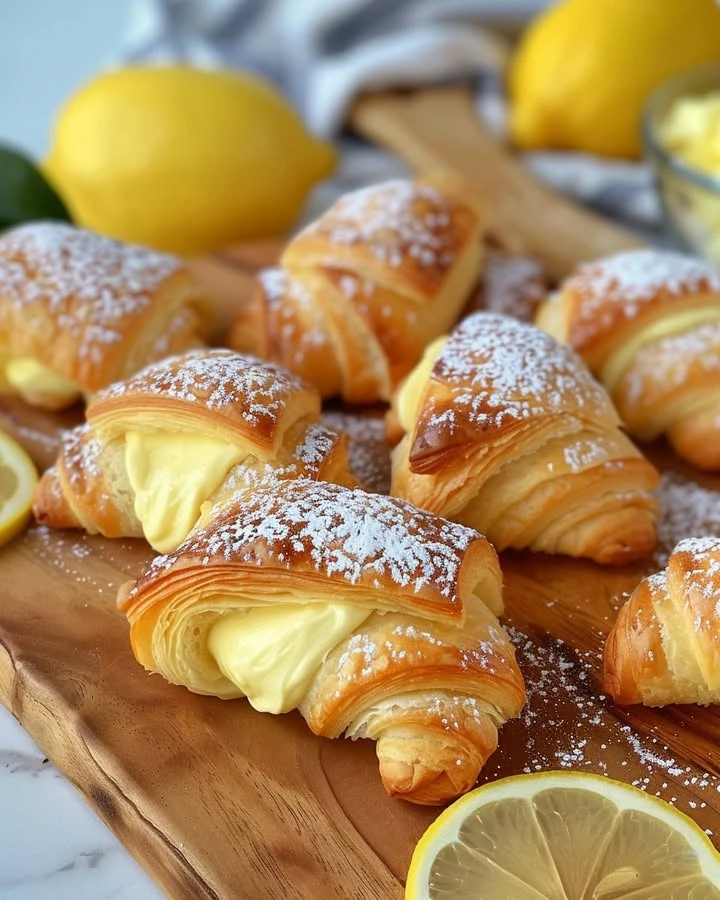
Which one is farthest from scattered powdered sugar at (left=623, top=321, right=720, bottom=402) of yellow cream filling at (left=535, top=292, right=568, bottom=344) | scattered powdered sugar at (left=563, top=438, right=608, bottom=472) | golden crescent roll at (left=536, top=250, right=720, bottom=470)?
scattered powdered sugar at (left=563, top=438, right=608, bottom=472)

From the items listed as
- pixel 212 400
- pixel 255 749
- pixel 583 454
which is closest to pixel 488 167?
pixel 583 454

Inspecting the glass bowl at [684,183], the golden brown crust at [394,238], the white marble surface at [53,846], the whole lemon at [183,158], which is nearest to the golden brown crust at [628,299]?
the golden brown crust at [394,238]

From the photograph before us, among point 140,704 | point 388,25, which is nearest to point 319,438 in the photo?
point 140,704

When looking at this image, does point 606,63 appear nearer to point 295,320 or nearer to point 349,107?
point 349,107

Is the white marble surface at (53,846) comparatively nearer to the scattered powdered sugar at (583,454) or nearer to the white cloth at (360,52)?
the scattered powdered sugar at (583,454)

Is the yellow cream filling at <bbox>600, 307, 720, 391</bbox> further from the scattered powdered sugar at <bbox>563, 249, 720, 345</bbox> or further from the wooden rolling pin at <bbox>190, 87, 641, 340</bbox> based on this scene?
the wooden rolling pin at <bbox>190, 87, 641, 340</bbox>
